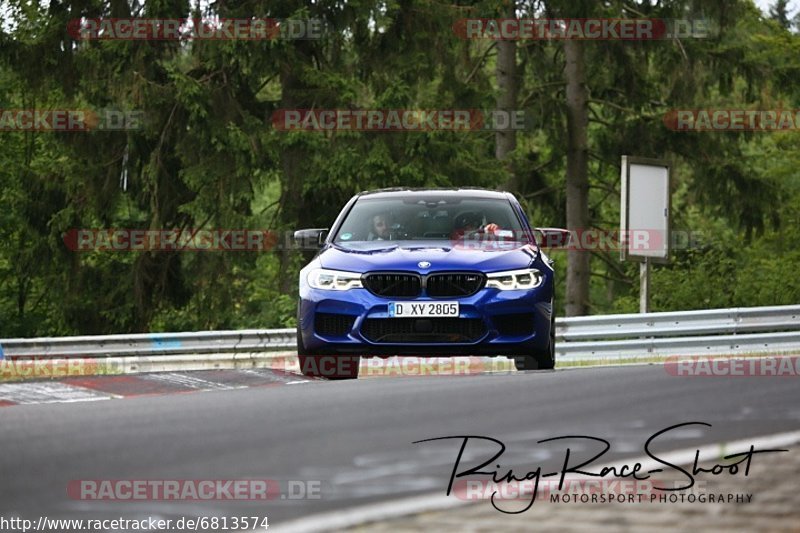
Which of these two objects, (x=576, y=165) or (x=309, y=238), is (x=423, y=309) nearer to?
(x=309, y=238)

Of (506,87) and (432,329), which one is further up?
(506,87)

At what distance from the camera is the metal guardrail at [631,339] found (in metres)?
17.1

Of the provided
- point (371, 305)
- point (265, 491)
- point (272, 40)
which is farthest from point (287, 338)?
point (272, 40)

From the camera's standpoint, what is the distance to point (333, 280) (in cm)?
1266

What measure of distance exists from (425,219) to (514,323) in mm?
1744

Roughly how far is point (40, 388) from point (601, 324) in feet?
26.6

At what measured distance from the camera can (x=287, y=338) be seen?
17062 millimetres

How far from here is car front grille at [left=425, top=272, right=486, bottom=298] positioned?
1252 centimetres

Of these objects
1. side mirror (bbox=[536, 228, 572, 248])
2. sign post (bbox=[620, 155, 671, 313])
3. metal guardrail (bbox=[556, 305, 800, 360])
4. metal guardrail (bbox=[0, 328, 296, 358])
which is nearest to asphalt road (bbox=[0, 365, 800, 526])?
side mirror (bbox=[536, 228, 572, 248])

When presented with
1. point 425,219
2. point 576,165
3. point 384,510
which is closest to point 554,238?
point 425,219

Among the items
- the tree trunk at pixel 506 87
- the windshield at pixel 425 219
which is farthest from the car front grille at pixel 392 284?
the tree trunk at pixel 506 87

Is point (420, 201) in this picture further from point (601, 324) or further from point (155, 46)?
point (155, 46)

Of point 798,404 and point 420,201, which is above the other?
point 420,201

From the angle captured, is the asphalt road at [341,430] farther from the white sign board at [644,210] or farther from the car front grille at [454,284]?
the white sign board at [644,210]
